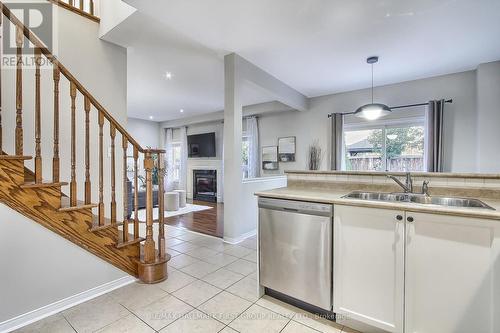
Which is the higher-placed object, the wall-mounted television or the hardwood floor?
the wall-mounted television

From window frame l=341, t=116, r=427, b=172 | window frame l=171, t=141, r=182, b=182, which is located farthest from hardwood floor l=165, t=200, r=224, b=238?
window frame l=171, t=141, r=182, b=182

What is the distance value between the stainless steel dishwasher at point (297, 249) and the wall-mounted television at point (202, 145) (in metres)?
5.61

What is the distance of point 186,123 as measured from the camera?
792 cm

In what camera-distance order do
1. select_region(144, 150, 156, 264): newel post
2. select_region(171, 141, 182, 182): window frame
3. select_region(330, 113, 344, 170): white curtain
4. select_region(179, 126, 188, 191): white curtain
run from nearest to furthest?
1. select_region(144, 150, 156, 264): newel post
2. select_region(330, 113, 344, 170): white curtain
3. select_region(179, 126, 188, 191): white curtain
4. select_region(171, 141, 182, 182): window frame

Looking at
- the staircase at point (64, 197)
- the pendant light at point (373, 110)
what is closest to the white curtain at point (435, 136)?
the pendant light at point (373, 110)

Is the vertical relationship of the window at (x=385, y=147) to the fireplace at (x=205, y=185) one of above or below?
above

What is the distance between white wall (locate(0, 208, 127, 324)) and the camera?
1.65 metres

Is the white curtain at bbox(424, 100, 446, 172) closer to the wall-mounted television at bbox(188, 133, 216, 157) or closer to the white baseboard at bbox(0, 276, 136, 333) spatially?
the white baseboard at bbox(0, 276, 136, 333)

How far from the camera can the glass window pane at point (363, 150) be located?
4.86 m

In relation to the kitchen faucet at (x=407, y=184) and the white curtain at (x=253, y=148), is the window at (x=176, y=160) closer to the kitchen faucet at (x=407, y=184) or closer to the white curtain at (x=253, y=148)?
the white curtain at (x=253, y=148)

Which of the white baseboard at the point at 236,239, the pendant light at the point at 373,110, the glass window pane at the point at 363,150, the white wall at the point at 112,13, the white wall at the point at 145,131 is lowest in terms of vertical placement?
the white baseboard at the point at 236,239

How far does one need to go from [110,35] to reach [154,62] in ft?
2.46

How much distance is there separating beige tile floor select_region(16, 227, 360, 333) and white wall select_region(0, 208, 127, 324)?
164mm

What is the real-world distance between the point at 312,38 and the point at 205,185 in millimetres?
5709
